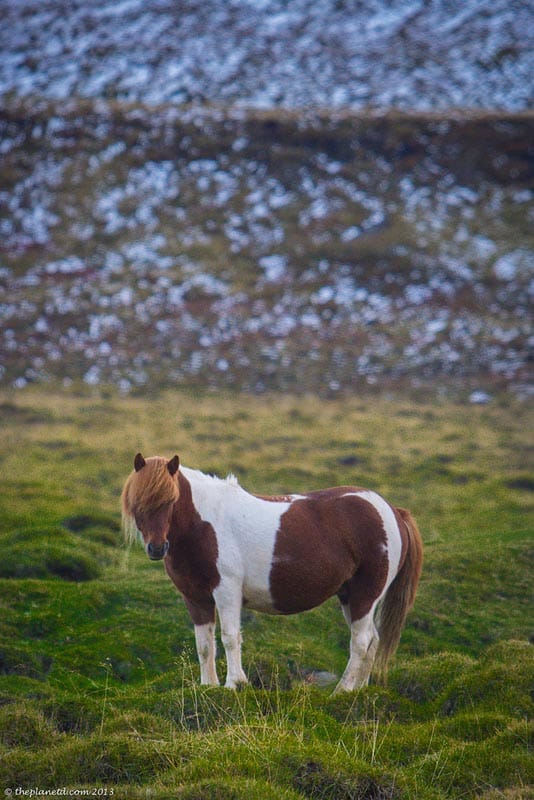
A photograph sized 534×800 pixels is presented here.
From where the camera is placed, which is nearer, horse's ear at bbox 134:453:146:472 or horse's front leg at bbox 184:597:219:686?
horse's ear at bbox 134:453:146:472

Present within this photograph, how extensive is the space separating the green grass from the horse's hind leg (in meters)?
0.35

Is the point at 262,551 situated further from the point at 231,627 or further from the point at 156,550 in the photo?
the point at 156,550

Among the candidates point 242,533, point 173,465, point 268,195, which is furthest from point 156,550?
point 268,195

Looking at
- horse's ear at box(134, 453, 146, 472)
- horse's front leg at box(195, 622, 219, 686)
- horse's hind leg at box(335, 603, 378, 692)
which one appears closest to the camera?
horse's ear at box(134, 453, 146, 472)

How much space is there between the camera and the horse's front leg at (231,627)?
7.91 m

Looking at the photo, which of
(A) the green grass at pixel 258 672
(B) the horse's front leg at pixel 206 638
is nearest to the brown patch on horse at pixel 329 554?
(B) the horse's front leg at pixel 206 638

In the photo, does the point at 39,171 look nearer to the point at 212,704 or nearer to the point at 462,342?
the point at 462,342

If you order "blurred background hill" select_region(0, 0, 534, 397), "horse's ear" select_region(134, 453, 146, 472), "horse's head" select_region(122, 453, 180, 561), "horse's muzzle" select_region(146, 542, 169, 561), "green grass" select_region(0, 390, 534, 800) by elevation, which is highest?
"horse's ear" select_region(134, 453, 146, 472)

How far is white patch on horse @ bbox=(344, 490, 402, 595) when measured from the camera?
8.89 meters

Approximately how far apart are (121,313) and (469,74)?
47.5m

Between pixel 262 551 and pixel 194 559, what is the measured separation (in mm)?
753

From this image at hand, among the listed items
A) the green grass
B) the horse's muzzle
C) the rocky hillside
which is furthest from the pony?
the rocky hillside

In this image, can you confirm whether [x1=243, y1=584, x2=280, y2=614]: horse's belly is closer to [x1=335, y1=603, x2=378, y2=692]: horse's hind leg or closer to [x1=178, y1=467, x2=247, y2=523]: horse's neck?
[x1=178, y1=467, x2=247, y2=523]: horse's neck

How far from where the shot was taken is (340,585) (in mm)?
8688
